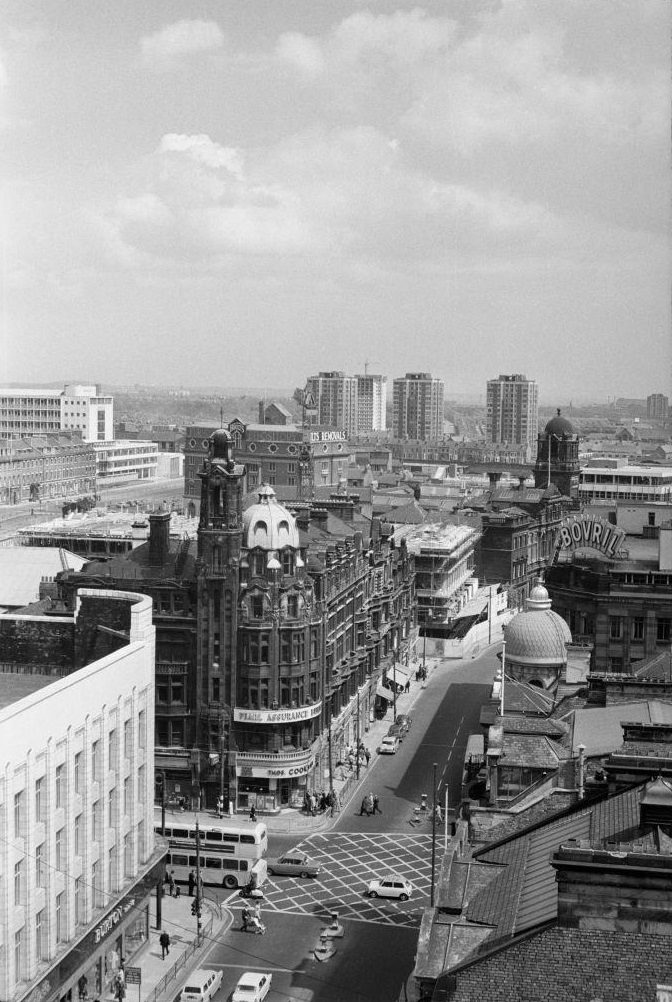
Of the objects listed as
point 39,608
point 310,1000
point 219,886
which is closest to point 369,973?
point 310,1000

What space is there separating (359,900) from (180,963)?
1467cm

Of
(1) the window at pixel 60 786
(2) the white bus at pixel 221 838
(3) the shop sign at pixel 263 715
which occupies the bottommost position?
(2) the white bus at pixel 221 838

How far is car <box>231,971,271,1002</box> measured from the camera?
69250mm

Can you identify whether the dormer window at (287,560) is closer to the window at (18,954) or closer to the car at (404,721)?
the car at (404,721)

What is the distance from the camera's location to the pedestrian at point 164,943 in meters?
75.5

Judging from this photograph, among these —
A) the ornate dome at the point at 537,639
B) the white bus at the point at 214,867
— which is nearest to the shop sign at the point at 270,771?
the white bus at the point at 214,867

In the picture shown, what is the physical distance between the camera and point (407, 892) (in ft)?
282

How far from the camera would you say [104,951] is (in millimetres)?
71125

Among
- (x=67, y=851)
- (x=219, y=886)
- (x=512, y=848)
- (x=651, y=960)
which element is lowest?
(x=219, y=886)

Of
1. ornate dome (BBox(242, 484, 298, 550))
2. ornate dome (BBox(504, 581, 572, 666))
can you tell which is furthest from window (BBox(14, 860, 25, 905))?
ornate dome (BBox(504, 581, 572, 666))

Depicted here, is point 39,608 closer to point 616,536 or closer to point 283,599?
point 283,599

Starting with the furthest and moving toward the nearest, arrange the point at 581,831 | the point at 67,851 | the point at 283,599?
the point at 283,599
the point at 67,851
the point at 581,831

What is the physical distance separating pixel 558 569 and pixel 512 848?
259 feet

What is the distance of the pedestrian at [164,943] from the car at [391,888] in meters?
15.3
